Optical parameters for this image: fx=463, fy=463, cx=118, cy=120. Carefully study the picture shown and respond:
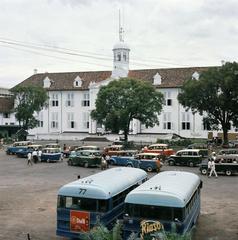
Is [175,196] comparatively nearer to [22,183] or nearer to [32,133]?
[22,183]

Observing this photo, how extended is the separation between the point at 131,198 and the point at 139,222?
2.54 feet

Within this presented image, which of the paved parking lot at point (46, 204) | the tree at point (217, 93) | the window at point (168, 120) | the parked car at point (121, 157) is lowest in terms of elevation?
the paved parking lot at point (46, 204)

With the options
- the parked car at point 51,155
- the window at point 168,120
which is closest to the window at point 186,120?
the window at point 168,120

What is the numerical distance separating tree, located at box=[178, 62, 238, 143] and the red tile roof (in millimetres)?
21204

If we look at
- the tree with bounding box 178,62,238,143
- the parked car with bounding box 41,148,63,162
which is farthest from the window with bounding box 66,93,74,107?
the parked car with bounding box 41,148,63,162

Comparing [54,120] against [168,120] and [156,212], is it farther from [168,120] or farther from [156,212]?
[156,212]

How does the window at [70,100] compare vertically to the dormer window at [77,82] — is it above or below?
below

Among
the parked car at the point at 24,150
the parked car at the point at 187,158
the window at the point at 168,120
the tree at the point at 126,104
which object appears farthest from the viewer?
the window at the point at 168,120

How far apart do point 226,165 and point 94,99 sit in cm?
4924

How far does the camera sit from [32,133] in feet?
286

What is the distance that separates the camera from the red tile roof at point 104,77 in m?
78.1

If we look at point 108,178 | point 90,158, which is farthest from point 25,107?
point 108,178

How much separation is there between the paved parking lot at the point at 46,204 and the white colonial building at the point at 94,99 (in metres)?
39.7

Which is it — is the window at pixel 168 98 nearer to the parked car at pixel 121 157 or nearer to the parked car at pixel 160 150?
the parked car at pixel 160 150
